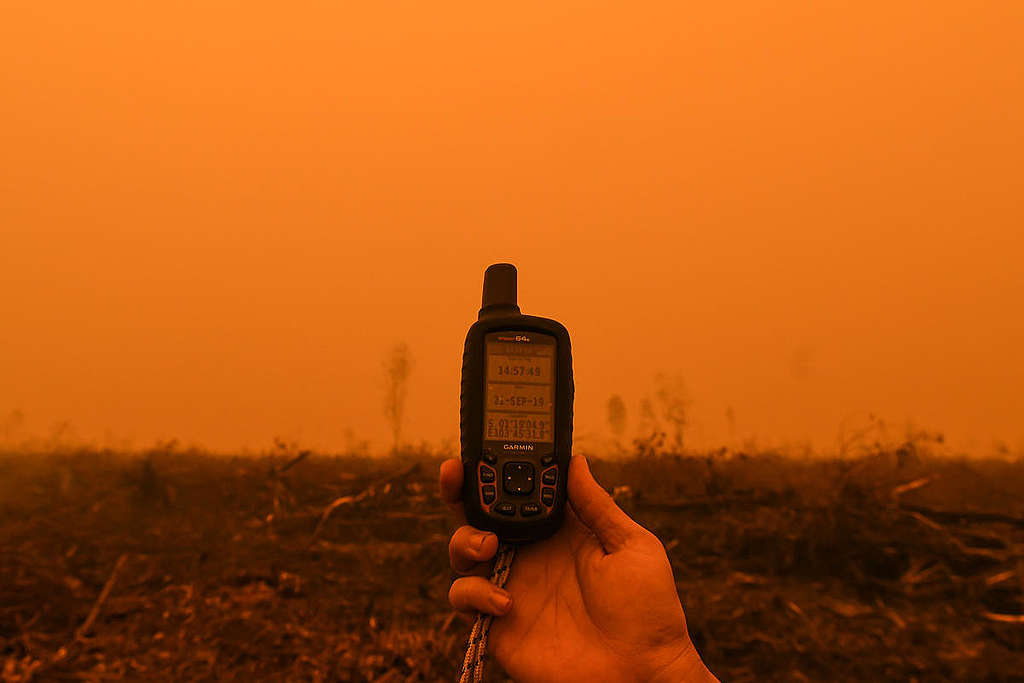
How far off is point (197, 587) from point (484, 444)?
853 mm

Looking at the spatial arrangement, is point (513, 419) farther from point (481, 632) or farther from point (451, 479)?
point (481, 632)

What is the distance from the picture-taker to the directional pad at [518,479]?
772 mm

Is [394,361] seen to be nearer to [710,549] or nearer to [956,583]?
[710,549]

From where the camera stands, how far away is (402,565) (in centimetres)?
129

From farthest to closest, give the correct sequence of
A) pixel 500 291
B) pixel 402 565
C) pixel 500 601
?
pixel 402 565 → pixel 500 291 → pixel 500 601

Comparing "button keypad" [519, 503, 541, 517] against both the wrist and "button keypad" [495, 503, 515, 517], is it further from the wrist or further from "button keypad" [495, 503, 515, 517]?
the wrist

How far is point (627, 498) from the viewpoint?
1312mm

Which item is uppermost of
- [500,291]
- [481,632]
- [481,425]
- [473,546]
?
[500,291]

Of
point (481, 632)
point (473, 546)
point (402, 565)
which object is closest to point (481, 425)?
point (473, 546)

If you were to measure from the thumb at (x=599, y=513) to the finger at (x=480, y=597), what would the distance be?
140 millimetres

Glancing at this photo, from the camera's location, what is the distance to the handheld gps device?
2.52 ft

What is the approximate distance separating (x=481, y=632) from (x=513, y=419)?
0.26m

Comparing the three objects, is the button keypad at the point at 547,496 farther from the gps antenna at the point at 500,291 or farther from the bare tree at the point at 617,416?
the bare tree at the point at 617,416

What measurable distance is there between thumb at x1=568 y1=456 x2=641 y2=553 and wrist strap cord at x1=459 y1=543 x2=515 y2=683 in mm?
106
